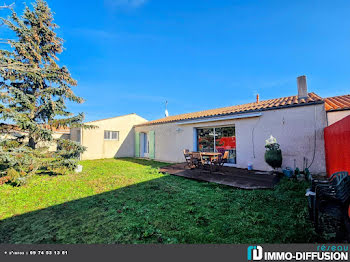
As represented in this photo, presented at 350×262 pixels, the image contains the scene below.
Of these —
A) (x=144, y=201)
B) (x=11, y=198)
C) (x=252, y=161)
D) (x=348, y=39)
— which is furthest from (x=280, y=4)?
(x=11, y=198)

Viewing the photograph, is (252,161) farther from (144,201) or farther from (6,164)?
(6,164)

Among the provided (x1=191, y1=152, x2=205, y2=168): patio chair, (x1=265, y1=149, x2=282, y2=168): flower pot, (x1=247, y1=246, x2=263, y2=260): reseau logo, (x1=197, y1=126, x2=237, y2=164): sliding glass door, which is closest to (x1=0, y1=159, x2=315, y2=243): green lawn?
(x1=247, y1=246, x2=263, y2=260): reseau logo

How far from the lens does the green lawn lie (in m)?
2.59

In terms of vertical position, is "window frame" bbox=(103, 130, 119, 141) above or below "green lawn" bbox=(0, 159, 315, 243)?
above

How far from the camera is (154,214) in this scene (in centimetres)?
348

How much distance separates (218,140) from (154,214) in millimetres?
7100

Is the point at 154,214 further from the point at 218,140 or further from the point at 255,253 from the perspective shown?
the point at 218,140

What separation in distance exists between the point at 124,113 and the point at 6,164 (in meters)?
10.5

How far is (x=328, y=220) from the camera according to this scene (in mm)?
2717

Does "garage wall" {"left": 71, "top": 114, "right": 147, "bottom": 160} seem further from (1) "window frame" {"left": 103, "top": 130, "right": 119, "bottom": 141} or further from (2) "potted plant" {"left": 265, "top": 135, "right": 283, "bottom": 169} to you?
(2) "potted plant" {"left": 265, "top": 135, "right": 283, "bottom": 169}

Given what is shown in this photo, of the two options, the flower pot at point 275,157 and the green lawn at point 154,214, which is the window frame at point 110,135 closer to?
the green lawn at point 154,214

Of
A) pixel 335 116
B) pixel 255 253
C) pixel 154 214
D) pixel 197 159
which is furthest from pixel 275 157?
pixel 154 214

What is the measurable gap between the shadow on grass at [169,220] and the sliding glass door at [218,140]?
4341 mm

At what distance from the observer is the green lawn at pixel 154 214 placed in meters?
2.59
